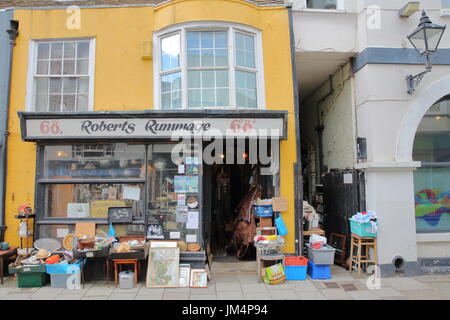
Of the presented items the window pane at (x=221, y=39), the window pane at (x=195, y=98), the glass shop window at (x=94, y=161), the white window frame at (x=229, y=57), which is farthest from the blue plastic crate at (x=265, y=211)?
the window pane at (x=221, y=39)

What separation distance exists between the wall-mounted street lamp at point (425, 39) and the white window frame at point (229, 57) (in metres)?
3.29

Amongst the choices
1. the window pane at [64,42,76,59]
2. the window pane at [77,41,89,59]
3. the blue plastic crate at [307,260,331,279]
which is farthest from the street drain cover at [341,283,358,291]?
the window pane at [64,42,76,59]

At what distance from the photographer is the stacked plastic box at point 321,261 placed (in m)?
6.44

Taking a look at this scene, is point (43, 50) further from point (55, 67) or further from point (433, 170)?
point (433, 170)

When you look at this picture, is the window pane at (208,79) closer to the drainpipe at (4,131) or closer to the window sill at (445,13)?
the drainpipe at (4,131)

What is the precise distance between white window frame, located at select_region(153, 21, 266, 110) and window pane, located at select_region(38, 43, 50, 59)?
262 centimetres

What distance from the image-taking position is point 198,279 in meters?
6.05

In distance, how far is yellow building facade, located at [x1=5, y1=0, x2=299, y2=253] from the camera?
6742 mm

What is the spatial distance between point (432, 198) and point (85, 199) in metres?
8.19

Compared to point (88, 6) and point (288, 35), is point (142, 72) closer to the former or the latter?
point (88, 6)

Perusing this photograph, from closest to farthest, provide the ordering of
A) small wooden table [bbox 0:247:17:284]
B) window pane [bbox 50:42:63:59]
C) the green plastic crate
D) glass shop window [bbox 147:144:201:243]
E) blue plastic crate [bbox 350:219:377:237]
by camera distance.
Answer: the green plastic crate → small wooden table [bbox 0:247:17:284] → blue plastic crate [bbox 350:219:377:237] → glass shop window [bbox 147:144:201:243] → window pane [bbox 50:42:63:59]

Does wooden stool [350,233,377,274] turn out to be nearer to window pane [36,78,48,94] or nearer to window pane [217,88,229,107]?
window pane [217,88,229,107]

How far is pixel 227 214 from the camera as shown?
10.1m

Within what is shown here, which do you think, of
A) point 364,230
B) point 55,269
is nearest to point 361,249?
point 364,230
